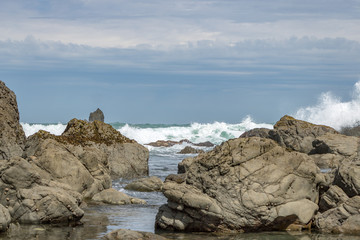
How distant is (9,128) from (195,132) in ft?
200

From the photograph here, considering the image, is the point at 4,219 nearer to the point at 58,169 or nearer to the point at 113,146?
the point at 58,169

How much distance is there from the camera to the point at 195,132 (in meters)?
82.0

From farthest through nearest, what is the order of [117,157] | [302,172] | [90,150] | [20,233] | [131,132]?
[131,132] < [117,157] < [90,150] < [302,172] < [20,233]

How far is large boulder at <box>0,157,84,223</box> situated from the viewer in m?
12.8

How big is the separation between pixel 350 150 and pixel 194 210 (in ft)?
54.4

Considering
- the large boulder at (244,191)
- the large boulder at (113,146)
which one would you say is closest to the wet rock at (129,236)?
the large boulder at (244,191)

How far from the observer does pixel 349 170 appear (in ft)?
45.6

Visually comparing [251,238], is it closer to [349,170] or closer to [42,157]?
[349,170]

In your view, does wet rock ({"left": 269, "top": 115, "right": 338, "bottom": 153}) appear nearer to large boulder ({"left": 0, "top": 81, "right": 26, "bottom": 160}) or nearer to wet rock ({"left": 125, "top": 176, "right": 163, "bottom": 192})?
wet rock ({"left": 125, "top": 176, "right": 163, "bottom": 192})

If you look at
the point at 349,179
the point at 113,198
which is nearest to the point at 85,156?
the point at 113,198

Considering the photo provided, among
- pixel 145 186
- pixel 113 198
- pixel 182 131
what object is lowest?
pixel 113 198

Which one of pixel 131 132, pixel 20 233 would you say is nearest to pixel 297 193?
pixel 20 233

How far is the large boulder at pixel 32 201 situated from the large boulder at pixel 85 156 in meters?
2.89

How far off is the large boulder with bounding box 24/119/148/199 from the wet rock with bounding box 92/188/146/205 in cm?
51
